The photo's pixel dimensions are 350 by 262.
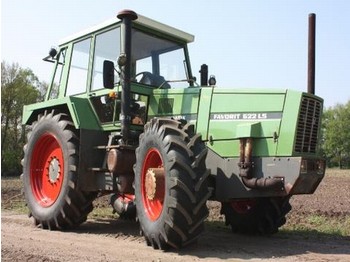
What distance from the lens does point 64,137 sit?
7.48 meters

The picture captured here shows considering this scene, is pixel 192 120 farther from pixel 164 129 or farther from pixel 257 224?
pixel 257 224

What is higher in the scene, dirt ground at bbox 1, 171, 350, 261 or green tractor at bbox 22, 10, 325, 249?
green tractor at bbox 22, 10, 325, 249

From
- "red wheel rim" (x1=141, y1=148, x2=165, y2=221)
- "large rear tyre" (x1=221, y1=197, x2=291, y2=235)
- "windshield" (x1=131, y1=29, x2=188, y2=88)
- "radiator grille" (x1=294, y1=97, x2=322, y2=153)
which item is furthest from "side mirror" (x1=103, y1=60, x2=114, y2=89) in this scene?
"radiator grille" (x1=294, y1=97, x2=322, y2=153)

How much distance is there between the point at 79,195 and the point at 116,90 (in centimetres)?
173

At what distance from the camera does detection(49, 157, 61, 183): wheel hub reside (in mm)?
7898

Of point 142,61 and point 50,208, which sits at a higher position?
point 142,61

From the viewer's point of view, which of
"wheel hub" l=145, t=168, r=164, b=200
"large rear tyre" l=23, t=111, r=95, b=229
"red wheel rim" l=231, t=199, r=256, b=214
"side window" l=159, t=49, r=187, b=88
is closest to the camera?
"wheel hub" l=145, t=168, r=164, b=200

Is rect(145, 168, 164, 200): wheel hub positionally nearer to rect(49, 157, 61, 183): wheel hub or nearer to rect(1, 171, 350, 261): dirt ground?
A: rect(1, 171, 350, 261): dirt ground

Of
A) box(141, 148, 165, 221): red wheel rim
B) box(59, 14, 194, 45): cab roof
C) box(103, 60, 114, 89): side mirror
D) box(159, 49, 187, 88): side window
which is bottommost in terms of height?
box(141, 148, 165, 221): red wheel rim

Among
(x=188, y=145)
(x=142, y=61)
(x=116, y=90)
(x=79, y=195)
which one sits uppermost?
(x=142, y=61)

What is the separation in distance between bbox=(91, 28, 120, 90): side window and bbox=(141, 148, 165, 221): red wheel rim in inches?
79.6

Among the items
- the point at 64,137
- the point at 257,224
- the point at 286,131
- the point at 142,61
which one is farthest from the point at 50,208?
the point at 286,131

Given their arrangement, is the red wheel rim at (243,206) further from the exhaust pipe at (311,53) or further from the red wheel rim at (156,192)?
the exhaust pipe at (311,53)

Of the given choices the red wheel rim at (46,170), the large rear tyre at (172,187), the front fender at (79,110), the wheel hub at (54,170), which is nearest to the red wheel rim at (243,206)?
the large rear tyre at (172,187)
